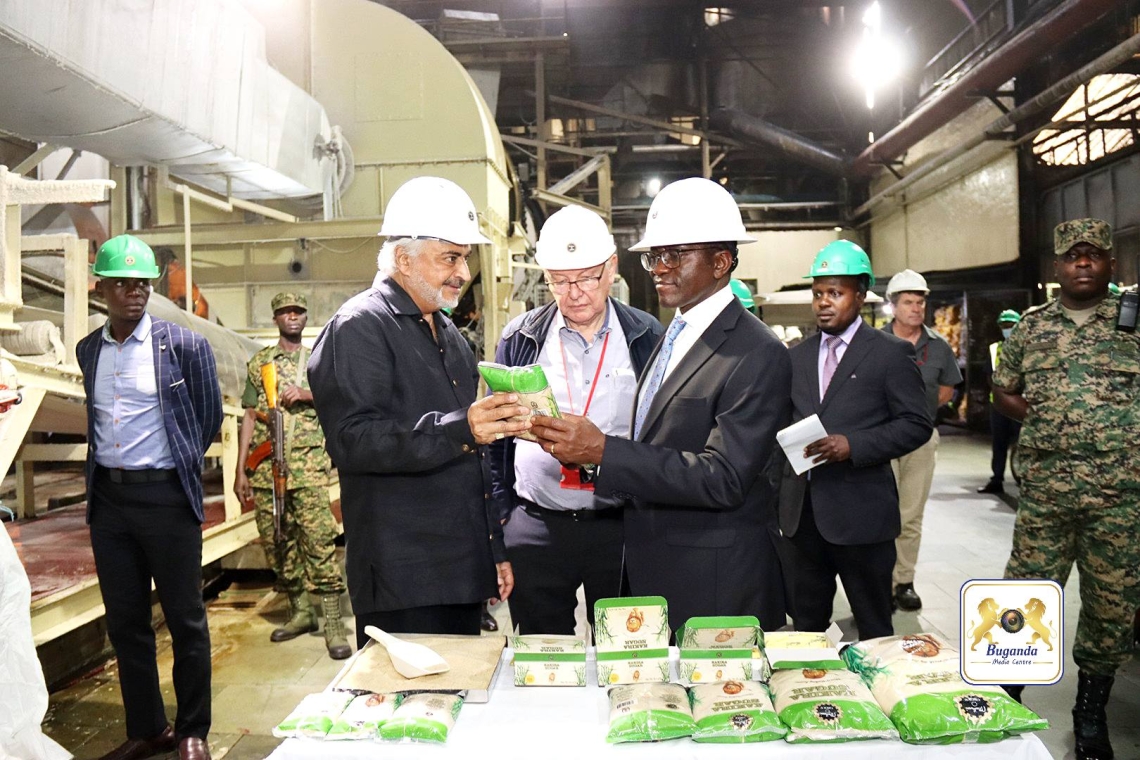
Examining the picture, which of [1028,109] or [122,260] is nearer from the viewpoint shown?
[122,260]

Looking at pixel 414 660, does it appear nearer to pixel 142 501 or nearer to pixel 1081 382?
pixel 142 501

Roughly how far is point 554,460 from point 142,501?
1618mm

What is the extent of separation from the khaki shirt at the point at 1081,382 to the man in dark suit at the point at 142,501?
131 inches

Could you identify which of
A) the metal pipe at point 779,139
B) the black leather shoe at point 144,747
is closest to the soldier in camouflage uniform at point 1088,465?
the black leather shoe at point 144,747

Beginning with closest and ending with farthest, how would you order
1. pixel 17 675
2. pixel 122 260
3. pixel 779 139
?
pixel 17 675 < pixel 122 260 < pixel 779 139

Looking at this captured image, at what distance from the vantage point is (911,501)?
5.08 metres

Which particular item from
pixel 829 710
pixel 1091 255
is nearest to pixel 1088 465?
pixel 1091 255

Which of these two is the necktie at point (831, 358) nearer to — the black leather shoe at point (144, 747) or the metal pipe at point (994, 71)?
the black leather shoe at point (144, 747)

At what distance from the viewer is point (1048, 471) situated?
3.13 metres

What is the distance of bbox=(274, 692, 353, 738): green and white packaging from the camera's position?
1.43 meters

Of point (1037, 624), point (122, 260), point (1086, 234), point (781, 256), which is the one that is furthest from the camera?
point (781, 256)

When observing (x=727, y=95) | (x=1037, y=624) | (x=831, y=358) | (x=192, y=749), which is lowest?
(x=192, y=749)

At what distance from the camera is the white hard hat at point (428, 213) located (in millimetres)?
2221

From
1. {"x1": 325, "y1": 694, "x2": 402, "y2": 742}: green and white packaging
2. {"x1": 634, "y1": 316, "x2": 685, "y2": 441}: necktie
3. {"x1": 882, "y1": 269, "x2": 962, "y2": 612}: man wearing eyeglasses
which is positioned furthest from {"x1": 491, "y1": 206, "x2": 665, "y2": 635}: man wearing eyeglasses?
{"x1": 882, "y1": 269, "x2": 962, "y2": 612}: man wearing eyeglasses
